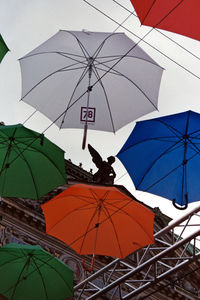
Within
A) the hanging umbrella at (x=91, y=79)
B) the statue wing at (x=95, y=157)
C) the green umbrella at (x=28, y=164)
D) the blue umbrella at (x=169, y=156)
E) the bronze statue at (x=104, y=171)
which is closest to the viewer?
the green umbrella at (x=28, y=164)

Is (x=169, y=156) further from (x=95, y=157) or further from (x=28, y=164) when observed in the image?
(x=95, y=157)

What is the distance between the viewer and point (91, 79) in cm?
1020

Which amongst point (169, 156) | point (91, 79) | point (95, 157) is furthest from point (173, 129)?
point (95, 157)

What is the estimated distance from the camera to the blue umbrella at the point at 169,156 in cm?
995

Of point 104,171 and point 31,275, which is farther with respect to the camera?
point 104,171

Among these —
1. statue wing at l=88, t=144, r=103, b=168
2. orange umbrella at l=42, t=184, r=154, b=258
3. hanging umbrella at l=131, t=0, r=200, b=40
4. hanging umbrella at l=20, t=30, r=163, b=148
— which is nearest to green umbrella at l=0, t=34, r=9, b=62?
hanging umbrella at l=131, t=0, r=200, b=40

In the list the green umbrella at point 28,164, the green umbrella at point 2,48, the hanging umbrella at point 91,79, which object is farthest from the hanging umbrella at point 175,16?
the green umbrella at point 28,164

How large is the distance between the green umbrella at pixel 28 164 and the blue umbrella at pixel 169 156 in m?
1.50

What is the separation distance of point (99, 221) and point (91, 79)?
2842mm

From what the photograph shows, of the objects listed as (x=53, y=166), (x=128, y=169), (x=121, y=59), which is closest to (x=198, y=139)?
(x=128, y=169)

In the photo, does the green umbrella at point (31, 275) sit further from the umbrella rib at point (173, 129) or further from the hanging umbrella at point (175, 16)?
the hanging umbrella at point (175, 16)

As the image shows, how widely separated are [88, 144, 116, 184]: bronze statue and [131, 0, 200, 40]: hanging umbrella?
6.09 m

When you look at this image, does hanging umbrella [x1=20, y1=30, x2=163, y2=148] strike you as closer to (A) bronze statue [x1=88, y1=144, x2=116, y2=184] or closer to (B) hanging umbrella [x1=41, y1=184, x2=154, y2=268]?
(B) hanging umbrella [x1=41, y1=184, x2=154, y2=268]

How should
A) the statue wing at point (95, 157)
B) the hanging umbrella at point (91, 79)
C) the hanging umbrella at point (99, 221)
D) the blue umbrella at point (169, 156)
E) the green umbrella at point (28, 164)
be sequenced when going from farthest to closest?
the statue wing at point (95, 157), the hanging umbrella at point (99, 221), the hanging umbrella at point (91, 79), the blue umbrella at point (169, 156), the green umbrella at point (28, 164)
